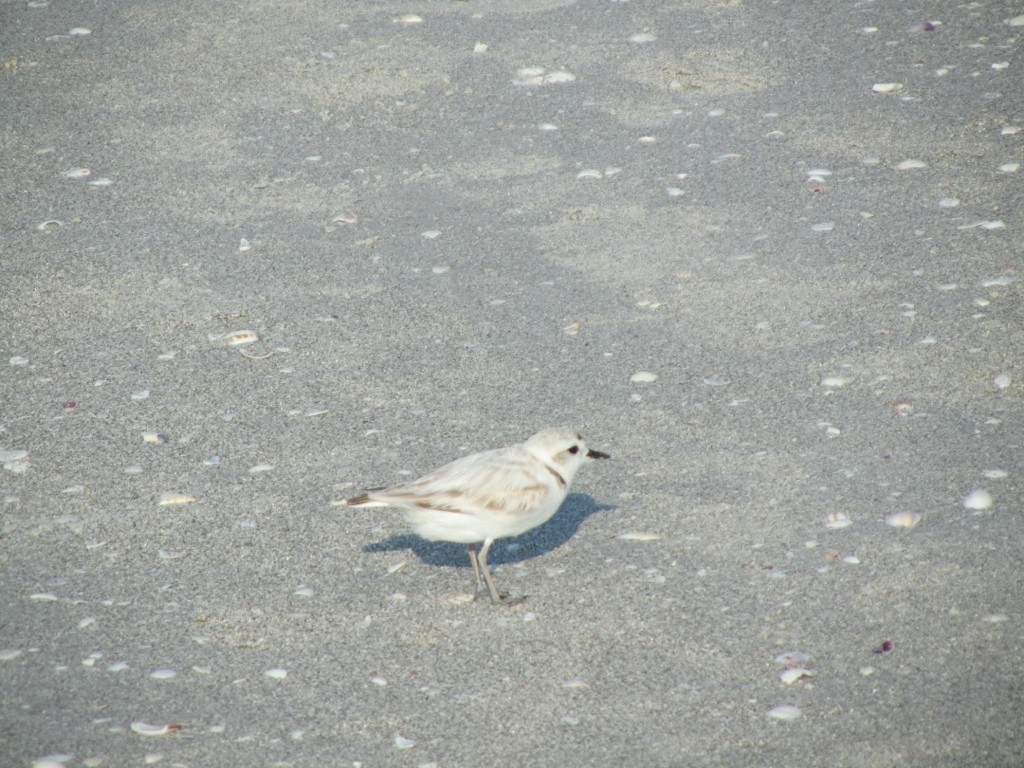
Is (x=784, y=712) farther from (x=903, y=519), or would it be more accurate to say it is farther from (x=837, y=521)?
(x=903, y=519)

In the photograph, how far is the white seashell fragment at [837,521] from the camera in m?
5.22

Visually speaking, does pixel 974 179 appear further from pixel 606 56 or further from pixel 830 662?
pixel 830 662

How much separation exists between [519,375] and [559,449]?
1480 mm

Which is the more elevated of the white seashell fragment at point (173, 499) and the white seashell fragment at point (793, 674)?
the white seashell fragment at point (793, 674)

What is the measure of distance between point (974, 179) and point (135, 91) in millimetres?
6762

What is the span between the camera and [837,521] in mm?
5254

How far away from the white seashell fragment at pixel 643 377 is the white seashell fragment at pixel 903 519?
1.61 metres

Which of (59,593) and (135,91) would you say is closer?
(59,593)

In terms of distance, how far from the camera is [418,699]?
436cm

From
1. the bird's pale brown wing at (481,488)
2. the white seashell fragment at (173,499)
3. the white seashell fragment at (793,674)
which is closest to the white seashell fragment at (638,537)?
the bird's pale brown wing at (481,488)

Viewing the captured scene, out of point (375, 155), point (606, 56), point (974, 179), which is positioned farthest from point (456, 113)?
point (974, 179)

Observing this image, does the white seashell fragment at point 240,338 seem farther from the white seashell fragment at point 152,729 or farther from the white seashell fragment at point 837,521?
the white seashell fragment at point 837,521

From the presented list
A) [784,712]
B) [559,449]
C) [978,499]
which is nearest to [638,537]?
[559,449]

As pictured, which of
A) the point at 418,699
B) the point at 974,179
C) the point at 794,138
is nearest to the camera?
the point at 418,699
